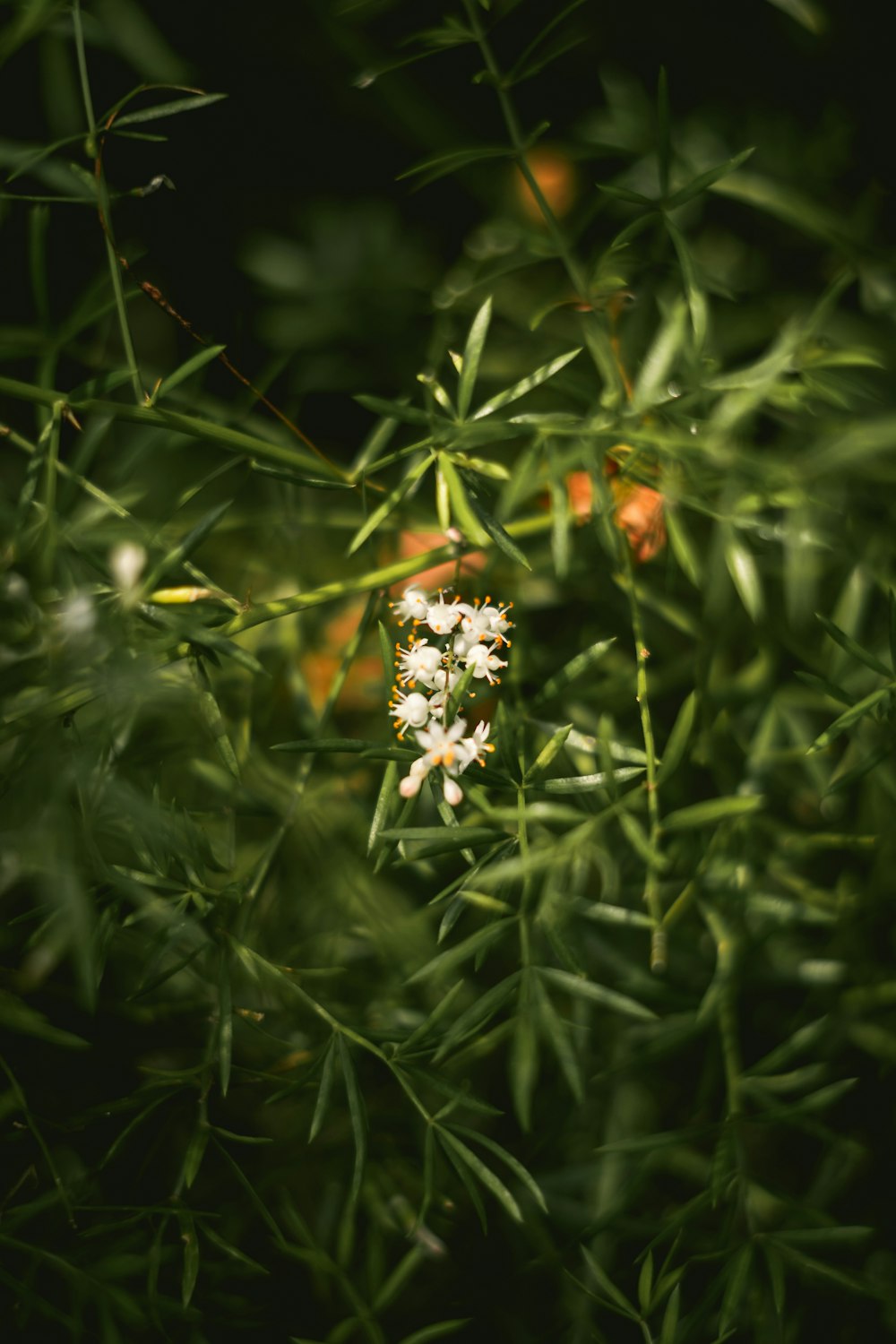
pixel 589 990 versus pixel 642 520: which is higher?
pixel 642 520

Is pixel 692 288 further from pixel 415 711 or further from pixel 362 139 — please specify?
pixel 362 139

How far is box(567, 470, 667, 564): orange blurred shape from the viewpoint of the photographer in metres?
1.59

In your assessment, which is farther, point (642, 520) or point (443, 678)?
point (642, 520)

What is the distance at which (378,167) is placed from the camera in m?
1.81

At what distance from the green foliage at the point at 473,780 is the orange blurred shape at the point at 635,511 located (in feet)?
0.04

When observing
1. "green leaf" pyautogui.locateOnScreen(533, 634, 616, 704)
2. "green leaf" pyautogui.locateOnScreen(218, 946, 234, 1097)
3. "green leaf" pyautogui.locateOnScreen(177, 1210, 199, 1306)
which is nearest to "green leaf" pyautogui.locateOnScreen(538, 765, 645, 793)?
"green leaf" pyautogui.locateOnScreen(533, 634, 616, 704)

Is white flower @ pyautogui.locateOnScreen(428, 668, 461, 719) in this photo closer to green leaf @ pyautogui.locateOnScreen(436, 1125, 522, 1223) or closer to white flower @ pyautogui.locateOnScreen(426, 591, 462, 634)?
white flower @ pyautogui.locateOnScreen(426, 591, 462, 634)

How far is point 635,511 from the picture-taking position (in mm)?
1746

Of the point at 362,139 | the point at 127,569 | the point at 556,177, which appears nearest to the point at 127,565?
the point at 127,569

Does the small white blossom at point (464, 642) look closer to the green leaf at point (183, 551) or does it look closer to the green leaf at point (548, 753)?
the green leaf at point (548, 753)

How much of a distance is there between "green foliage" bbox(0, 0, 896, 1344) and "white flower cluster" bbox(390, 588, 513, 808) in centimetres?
4

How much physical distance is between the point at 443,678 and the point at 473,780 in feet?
0.40

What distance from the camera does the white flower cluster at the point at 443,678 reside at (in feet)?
3.56

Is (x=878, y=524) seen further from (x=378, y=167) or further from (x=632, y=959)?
(x=378, y=167)
